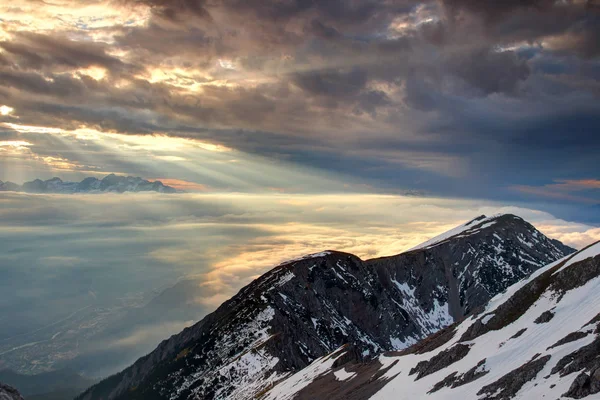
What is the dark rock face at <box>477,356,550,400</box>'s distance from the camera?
51972mm

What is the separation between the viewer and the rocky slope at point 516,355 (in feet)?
165

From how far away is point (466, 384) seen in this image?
206 ft

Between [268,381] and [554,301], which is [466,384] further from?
[268,381]

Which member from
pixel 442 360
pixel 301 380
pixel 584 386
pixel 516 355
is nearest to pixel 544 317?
pixel 516 355

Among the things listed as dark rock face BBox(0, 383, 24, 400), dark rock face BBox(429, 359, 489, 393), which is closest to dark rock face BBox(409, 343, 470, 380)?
dark rock face BBox(429, 359, 489, 393)

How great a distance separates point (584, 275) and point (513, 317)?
1368 cm

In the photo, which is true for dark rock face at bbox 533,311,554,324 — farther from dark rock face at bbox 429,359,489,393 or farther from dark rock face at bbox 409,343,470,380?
dark rock face at bbox 429,359,489,393

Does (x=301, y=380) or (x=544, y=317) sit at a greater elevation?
(x=544, y=317)

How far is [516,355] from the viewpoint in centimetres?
6306

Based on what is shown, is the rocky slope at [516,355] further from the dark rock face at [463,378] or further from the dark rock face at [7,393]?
the dark rock face at [7,393]

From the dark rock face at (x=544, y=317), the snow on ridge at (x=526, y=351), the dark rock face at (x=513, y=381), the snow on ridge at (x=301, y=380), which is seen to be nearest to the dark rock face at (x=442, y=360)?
the snow on ridge at (x=526, y=351)

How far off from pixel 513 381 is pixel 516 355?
34.9 ft

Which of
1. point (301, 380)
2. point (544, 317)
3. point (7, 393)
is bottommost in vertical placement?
point (301, 380)

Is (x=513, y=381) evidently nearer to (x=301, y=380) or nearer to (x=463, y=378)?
(x=463, y=378)
